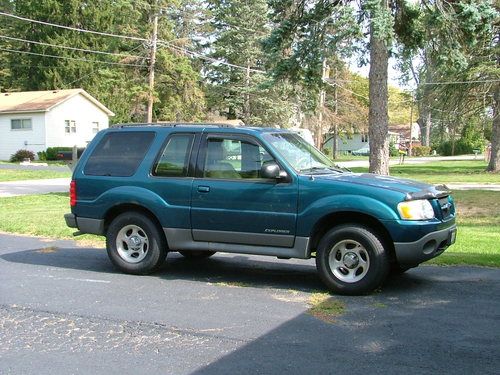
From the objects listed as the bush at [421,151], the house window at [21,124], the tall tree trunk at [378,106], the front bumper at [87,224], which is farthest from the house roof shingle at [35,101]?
the bush at [421,151]

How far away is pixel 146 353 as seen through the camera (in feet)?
15.5

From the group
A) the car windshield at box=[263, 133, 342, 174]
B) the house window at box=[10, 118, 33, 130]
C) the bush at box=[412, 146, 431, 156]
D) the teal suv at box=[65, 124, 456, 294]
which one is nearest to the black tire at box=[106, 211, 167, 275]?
the teal suv at box=[65, 124, 456, 294]

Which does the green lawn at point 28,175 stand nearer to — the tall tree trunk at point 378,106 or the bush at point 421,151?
the tall tree trunk at point 378,106

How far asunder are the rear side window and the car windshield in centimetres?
171

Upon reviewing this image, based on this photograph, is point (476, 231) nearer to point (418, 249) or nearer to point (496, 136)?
point (418, 249)

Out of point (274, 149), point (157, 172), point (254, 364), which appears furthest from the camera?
point (157, 172)

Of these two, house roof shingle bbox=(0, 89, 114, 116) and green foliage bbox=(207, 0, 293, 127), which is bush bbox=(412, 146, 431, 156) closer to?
green foliage bbox=(207, 0, 293, 127)

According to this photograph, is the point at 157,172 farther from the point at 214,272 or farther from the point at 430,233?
the point at 430,233

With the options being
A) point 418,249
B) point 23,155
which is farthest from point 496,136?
point 23,155

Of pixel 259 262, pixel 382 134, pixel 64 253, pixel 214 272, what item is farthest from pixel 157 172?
pixel 382 134

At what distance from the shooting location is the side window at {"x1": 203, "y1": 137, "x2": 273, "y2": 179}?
22.9ft

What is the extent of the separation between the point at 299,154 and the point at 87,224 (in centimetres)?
302

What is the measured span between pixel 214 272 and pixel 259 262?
0.94m

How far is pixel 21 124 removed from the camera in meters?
42.6
